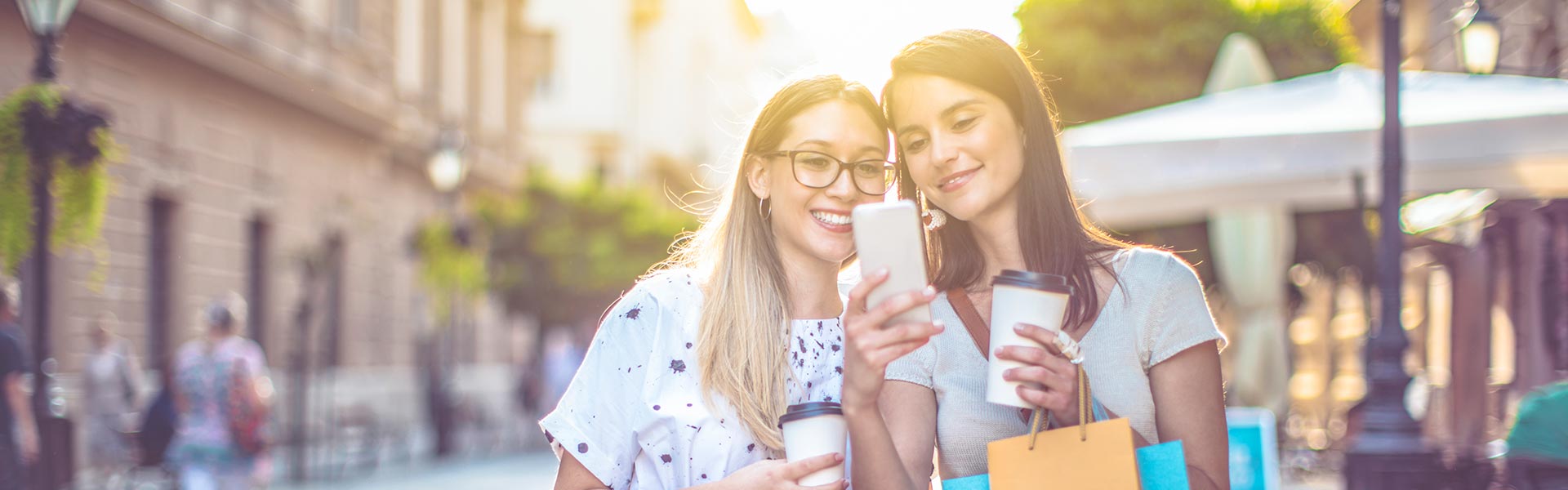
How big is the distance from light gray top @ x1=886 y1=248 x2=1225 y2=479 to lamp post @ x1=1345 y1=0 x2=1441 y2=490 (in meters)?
4.16

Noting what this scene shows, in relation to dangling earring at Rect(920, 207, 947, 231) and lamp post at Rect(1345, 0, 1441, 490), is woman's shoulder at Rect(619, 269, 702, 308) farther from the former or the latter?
lamp post at Rect(1345, 0, 1441, 490)

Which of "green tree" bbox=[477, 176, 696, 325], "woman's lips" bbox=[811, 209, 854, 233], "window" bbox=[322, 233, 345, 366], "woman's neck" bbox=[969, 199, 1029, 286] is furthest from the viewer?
"green tree" bbox=[477, 176, 696, 325]

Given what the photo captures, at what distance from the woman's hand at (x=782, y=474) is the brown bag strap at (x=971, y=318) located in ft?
1.15

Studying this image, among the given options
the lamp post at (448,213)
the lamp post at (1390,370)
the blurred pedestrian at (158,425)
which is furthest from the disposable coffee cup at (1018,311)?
the lamp post at (448,213)

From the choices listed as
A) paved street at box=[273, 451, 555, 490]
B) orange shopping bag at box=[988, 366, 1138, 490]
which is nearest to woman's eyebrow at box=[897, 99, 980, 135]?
orange shopping bag at box=[988, 366, 1138, 490]

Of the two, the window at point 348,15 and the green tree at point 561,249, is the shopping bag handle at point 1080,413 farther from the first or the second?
the green tree at point 561,249

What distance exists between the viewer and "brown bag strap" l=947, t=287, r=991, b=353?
8.48ft

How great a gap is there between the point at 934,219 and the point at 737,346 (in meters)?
0.46

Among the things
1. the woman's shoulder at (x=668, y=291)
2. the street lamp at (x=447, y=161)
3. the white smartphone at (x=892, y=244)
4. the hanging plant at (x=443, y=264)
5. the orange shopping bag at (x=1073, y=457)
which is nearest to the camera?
the white smartphone at (x=892, y=244)

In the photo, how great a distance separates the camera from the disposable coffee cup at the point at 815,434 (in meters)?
2.33

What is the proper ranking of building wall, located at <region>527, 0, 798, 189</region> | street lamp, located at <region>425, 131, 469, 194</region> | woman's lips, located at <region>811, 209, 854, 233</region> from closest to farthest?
1. woman's lips, located at <region>811, 209, 854, 233</region>
2. street lamp, located at <region>425, 131, 469, 194</region>
3. building wall, located at <region>527, 0, 798, 189</region>

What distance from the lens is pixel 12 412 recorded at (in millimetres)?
7484

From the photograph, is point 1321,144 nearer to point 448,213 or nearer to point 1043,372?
point 1043,372

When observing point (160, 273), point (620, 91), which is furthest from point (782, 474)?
point (620, 91)
